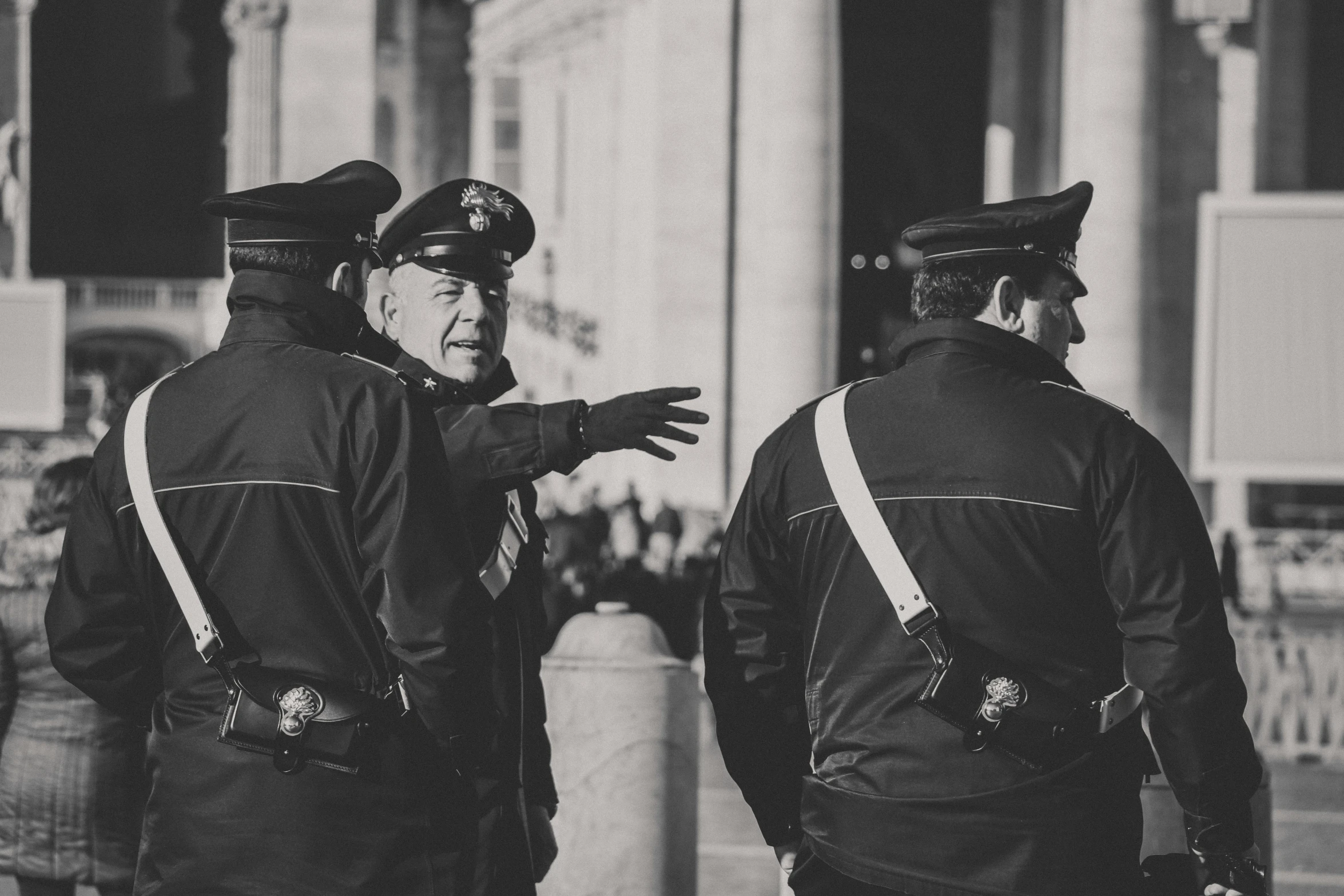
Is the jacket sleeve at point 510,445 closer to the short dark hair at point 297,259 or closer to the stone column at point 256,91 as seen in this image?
the short dark hair at point 297,259

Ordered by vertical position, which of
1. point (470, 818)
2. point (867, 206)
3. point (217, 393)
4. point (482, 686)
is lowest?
point (470, 818)

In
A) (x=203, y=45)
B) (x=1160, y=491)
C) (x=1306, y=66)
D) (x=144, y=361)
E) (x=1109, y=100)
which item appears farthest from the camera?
(x=144, y=361)

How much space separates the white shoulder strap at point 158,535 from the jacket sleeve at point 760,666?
44.5 inches

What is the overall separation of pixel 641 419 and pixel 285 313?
32.8 inches

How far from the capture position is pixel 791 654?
4.54m

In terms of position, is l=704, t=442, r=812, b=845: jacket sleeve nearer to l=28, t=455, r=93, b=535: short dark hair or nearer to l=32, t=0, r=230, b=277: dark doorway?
l=28, t=455, r=93, b=535: short dark hair

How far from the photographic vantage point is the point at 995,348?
4285 mm

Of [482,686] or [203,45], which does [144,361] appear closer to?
[203,45]

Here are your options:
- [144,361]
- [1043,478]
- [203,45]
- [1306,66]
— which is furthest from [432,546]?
[144,361]

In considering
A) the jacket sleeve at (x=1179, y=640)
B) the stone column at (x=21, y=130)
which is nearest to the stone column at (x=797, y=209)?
the stone column at (x=21, y=130)

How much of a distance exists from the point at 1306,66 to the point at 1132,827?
24777 millimetres

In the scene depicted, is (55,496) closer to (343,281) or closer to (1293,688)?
(343,281)

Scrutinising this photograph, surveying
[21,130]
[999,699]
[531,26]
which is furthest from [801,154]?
[531,26]

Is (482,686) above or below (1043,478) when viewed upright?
below
